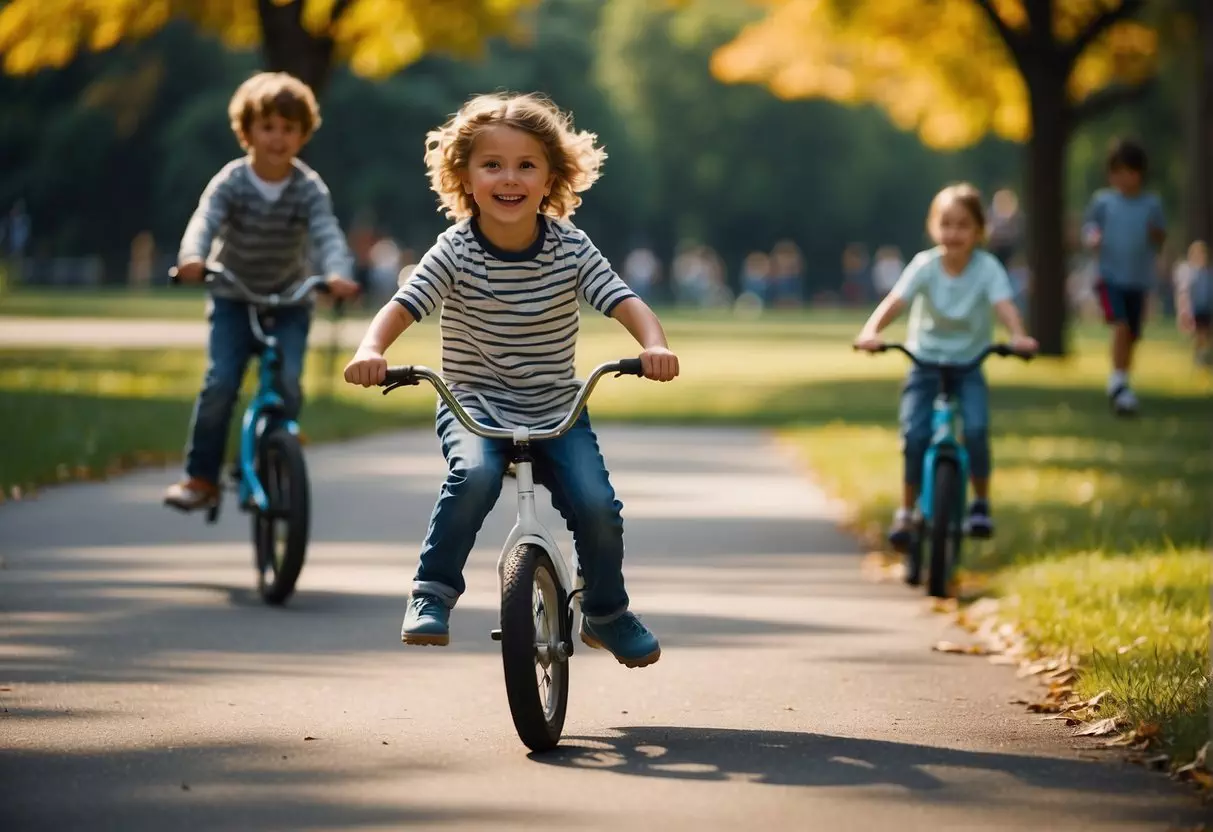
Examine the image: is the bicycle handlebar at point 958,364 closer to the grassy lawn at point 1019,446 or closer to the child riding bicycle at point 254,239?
the grassy lawn at point 1019,446

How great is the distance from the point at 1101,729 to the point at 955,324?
341cm

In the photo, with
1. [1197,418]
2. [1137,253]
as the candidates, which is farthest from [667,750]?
[1197,418]

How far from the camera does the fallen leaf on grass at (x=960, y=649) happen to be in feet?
25.1

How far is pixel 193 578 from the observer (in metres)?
9.20

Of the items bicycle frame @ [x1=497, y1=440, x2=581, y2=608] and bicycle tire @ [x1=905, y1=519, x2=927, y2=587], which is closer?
bicycle frame @ [x1=497, y1=440, x2=581, y2=608]

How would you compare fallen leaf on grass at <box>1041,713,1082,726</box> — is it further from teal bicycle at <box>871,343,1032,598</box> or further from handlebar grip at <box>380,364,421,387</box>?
teal bicycle at <box>871,343,1032,598</box>

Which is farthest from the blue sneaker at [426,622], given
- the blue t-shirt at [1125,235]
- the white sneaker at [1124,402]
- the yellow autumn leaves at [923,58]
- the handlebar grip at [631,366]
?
the yellow autumn leaves at [923,58]

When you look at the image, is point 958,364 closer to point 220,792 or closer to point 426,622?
point 426,622

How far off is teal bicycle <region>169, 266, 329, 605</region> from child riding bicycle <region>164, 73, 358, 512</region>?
0.07m

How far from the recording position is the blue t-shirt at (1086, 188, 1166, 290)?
16766 mm

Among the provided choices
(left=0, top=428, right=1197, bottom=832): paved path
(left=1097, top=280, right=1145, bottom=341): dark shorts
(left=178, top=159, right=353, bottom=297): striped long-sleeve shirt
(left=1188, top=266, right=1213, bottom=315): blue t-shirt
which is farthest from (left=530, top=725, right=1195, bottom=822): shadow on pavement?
(left=1188, top=266, right=1213, bottom=315): blue t-shirt

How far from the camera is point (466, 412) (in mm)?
5770

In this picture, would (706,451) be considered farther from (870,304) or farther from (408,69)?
(870,304)

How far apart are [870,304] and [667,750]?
7817cm
